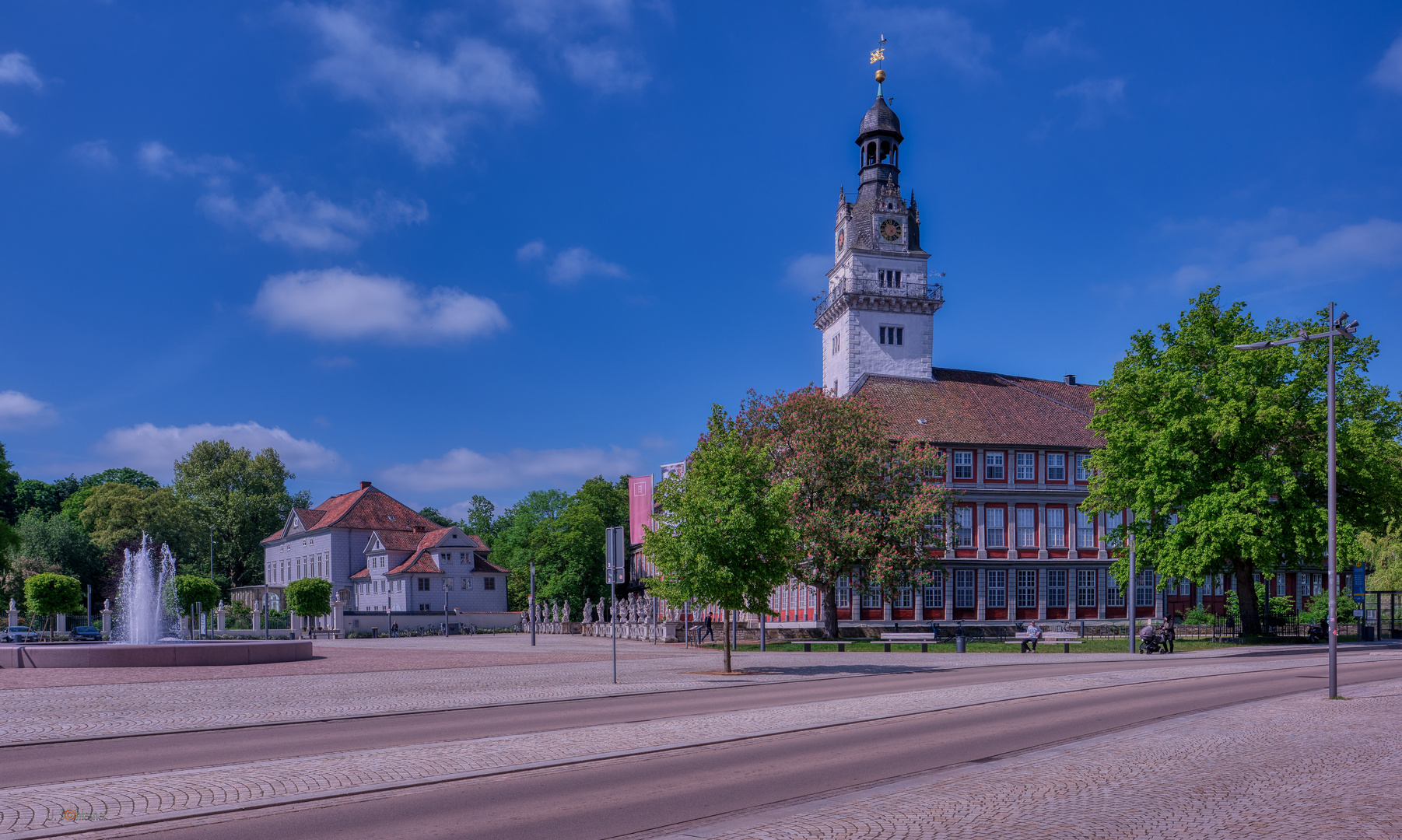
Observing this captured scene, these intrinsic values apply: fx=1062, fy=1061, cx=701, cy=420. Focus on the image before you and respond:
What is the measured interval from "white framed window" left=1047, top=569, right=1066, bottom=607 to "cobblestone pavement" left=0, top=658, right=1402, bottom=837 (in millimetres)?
45339

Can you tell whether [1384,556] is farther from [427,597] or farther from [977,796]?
[427,597]

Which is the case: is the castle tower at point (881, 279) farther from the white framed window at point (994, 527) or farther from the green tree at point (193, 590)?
the green tree at point (193, 590)

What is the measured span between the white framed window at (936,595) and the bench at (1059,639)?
14.1 ft

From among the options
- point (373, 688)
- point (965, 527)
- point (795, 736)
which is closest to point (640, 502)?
point (965, 527)

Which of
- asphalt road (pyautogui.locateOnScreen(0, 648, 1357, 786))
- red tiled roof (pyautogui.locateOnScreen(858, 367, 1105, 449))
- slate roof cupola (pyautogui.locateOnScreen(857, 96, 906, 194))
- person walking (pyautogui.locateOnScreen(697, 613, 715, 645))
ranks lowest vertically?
person walking (pyautogui.locateOnScreen(697, 613, 715, 645))

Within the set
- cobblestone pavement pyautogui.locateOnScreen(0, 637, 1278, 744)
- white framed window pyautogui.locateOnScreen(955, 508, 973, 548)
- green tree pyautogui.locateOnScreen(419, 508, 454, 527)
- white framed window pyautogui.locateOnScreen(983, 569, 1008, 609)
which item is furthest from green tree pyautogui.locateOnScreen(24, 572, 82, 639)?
green tree pyautogui.locateOnScreen(419, 508, 454, 527)

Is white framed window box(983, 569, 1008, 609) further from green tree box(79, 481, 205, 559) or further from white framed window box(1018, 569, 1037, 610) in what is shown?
green tree box(79, 481, 205, 559)

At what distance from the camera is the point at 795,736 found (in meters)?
15.0

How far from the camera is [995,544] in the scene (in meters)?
60.8

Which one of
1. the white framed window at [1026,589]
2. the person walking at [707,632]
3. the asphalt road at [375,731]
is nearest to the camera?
the asphalt road at [375,731]

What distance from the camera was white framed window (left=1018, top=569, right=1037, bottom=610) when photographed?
2389 inches

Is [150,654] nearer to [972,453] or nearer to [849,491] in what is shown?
[849,491]

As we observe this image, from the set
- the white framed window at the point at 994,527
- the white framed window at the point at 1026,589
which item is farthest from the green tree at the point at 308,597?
the white framed window at the point at 1026,589

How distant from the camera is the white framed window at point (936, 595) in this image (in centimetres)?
5912
